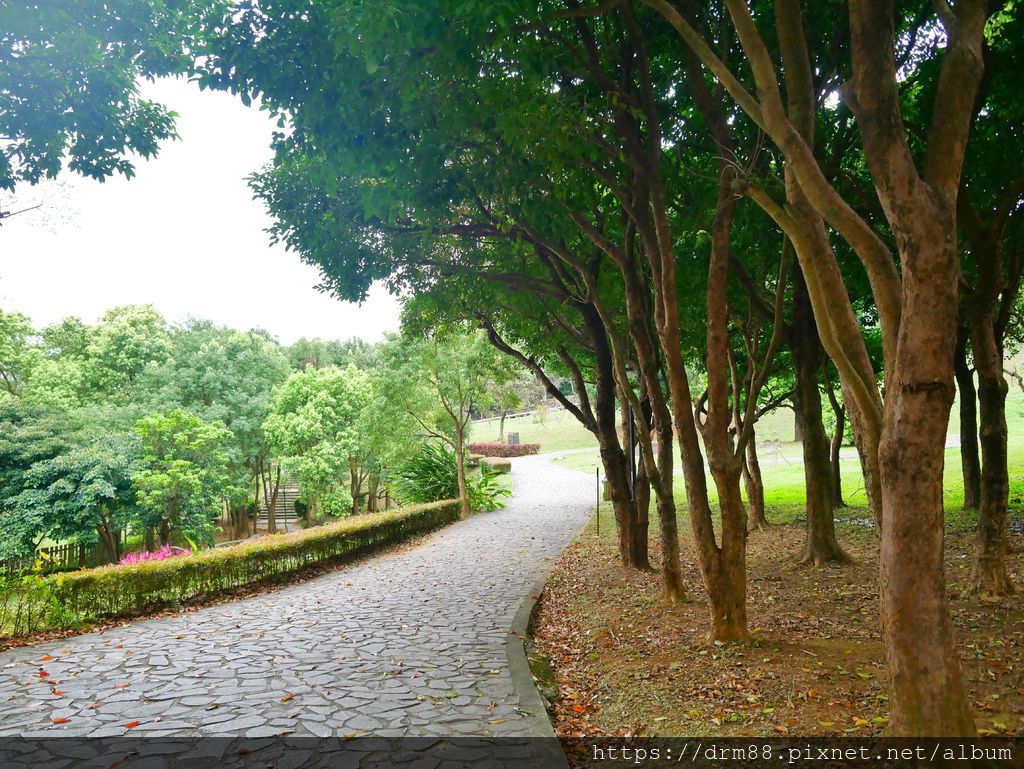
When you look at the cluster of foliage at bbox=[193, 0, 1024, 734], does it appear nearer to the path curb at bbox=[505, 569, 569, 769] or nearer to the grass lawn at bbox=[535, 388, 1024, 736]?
the grass lawn at bbox=[535, 388, 1024, 736]

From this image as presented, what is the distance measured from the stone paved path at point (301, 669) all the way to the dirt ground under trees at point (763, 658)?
28.6 inches

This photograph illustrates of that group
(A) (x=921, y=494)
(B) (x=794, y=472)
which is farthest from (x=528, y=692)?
(B) (x=794, y=472)

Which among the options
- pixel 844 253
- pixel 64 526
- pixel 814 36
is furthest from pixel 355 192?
pixel 64 526

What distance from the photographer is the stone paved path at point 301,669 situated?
488 cm

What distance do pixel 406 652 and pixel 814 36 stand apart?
25.5 ft

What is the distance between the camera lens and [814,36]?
22.1ft

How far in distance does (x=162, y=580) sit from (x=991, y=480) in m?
10.7

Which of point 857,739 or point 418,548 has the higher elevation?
point 857,739

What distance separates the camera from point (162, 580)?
9.57 meters

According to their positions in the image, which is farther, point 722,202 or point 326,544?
point 326,544

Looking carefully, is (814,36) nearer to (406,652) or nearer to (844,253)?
(844,253)

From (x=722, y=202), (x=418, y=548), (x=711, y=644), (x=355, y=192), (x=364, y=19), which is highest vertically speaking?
(x=355, y=192)

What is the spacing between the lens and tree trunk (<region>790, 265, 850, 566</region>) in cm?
967

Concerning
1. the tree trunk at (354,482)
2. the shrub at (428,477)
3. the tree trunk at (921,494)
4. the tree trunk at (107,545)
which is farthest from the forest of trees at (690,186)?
the tree trunk at (354,482)
